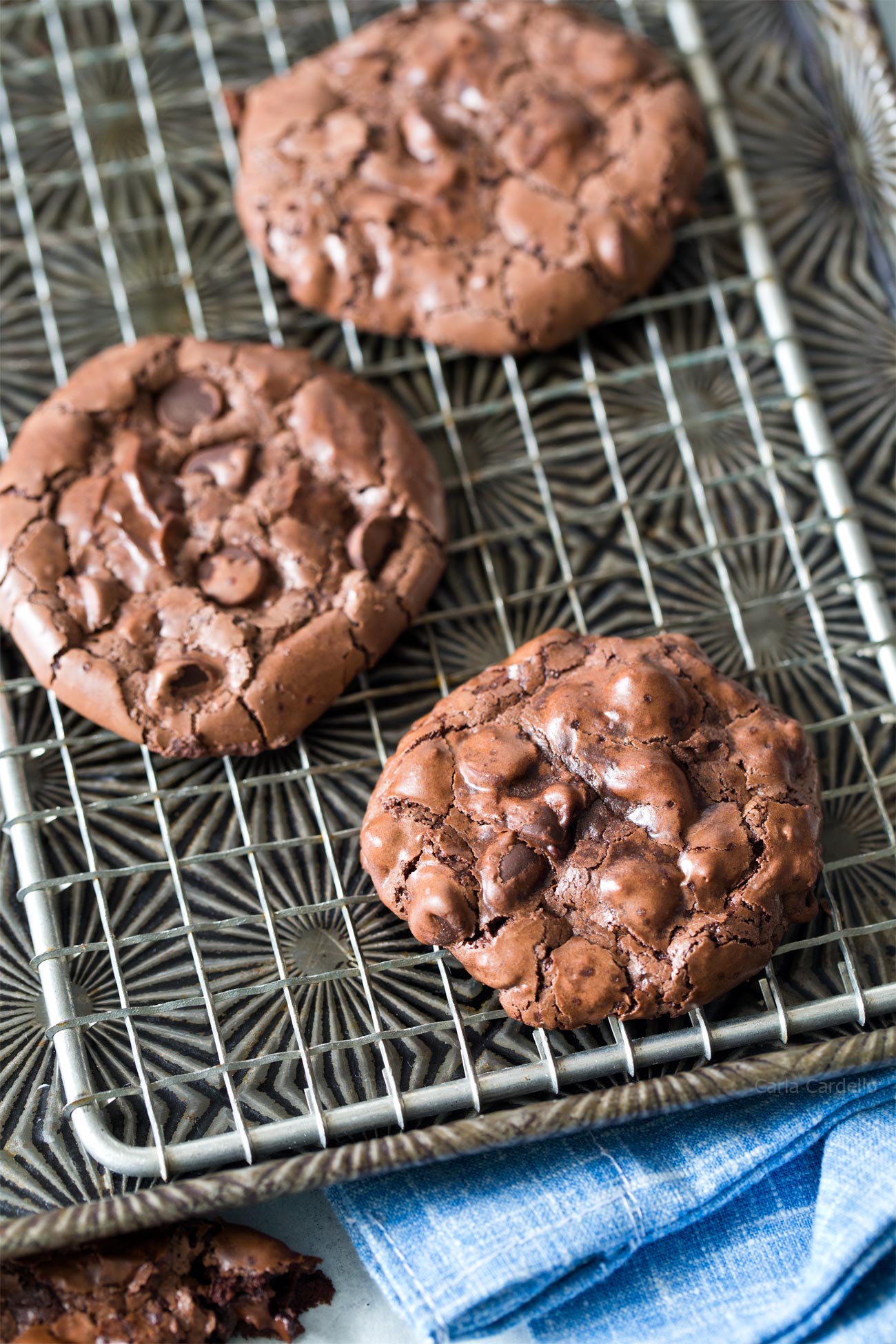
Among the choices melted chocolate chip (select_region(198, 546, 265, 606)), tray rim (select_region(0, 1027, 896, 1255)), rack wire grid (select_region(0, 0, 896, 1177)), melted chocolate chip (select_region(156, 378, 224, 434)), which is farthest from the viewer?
melted chocolate chip (select_region(156, 378, 224, 434))

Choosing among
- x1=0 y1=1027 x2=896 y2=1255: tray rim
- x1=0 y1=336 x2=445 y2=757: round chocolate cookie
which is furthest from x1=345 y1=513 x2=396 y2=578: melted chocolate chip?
x1=0 y1=1027 x2=896 y2=1255: tray rim

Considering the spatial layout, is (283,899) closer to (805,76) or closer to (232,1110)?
(232,1110)

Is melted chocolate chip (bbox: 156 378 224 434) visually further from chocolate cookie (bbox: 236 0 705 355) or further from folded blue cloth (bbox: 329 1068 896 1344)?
folded blue cloth (bbox: 329 1068 896 1344)

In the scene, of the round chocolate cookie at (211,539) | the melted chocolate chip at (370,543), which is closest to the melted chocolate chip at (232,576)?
the round chocolate cookie at (211,539)

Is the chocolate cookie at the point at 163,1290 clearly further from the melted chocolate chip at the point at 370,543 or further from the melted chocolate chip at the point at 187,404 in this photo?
the melted chocolate chip at the point at 187,404

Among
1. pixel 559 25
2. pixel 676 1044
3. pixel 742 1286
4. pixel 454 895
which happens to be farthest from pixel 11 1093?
pixel 559 25
